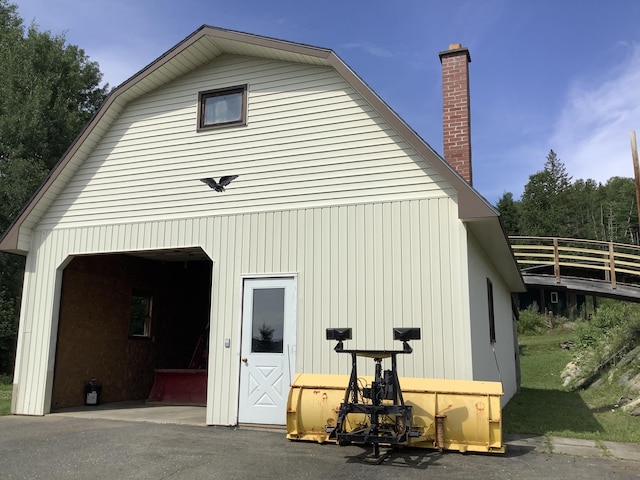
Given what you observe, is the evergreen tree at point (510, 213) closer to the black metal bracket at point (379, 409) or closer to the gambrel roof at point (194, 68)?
the gambrel roof at point (194, 68)

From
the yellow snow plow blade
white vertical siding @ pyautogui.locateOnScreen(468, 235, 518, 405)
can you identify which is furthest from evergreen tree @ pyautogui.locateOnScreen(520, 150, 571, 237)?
the yellow snow plow blade

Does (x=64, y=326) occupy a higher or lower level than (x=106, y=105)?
lower

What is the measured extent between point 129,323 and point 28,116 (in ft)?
44.2

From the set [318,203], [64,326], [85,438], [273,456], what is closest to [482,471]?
[273,456]

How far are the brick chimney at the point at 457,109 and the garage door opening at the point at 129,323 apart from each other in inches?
202

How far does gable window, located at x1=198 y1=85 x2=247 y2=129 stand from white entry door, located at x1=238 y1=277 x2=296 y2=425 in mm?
2876

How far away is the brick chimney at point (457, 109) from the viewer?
9.26 m

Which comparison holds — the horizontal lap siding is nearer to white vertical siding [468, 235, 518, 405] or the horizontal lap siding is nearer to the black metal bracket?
white vertical siding [468, 235, 518, 405]

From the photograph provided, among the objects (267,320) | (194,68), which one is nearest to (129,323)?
(267,320)

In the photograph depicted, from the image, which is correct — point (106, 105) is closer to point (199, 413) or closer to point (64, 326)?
point (64, 326)

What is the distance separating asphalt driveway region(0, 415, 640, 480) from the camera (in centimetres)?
537

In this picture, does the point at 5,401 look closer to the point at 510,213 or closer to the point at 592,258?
the point at 592,258

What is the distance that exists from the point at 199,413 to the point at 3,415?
11.4 ft

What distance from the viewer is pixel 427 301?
7590mm
